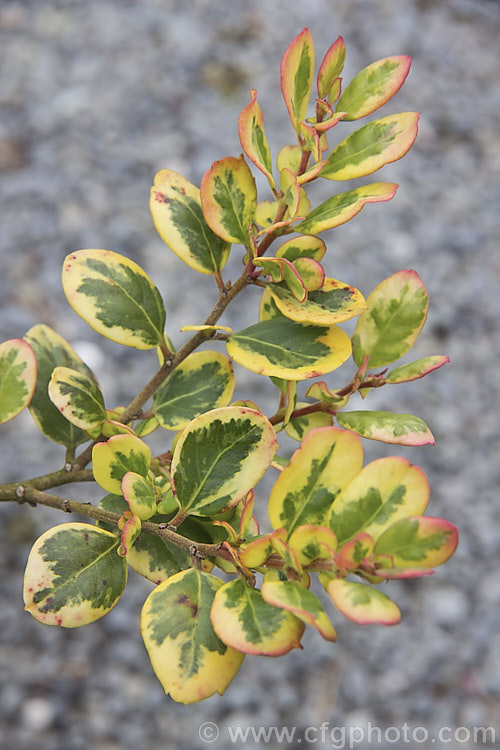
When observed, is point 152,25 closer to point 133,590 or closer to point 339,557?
point 133,590

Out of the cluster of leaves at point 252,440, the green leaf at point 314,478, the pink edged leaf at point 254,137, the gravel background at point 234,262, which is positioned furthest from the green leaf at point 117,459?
the gravel background at point 234,262

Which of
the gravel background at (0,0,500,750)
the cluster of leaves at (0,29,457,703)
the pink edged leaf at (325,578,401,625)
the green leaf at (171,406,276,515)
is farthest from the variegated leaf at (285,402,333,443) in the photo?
the gravel background at (0,0,500,750)

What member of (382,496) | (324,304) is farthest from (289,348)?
(382,496)

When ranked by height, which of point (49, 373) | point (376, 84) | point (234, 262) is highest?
point (376, 84)

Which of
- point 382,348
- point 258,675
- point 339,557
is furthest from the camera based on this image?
point 258,675

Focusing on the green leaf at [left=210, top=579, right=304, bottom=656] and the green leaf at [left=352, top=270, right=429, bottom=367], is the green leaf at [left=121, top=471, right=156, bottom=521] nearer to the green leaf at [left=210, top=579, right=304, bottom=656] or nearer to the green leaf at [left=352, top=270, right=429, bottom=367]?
the green leaf at [left=210, top=579, right=304, bottom=656]

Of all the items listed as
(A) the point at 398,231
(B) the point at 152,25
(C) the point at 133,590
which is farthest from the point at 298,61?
(B) the point at 152,25

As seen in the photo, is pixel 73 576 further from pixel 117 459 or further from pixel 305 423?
pixel 305 423
